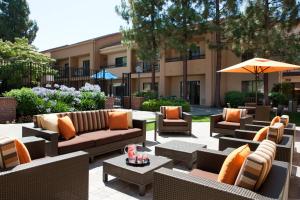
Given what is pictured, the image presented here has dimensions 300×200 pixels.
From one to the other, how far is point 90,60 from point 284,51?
21.9m

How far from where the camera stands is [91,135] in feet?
19.3

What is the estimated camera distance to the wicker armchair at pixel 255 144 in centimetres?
393

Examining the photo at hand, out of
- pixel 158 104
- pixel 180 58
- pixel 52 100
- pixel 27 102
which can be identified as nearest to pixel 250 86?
pixel 180 58

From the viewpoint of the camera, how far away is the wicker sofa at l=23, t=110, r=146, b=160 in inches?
191

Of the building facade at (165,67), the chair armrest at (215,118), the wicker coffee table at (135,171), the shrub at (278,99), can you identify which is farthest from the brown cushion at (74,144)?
the shrub at (278,99)

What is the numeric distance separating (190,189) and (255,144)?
216cm

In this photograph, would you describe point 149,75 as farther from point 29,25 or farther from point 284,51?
point 29,25

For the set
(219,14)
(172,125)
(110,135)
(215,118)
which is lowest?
(172,125)

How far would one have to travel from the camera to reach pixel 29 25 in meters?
31.0

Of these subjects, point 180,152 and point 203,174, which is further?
point 180,152

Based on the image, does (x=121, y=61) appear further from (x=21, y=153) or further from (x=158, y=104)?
(x=21, y=153)

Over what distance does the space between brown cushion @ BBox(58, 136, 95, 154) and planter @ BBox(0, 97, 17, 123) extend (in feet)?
20.2

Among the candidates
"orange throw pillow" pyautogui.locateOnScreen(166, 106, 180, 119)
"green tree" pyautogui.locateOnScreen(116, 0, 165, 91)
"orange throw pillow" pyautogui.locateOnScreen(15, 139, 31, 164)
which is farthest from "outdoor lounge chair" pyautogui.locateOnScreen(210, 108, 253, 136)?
"green tree" pyautogui.locateOnScreen(116, 0, 165, 91)

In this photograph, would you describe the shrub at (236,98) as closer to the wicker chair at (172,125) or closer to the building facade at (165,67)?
the building facade at (165,67)
